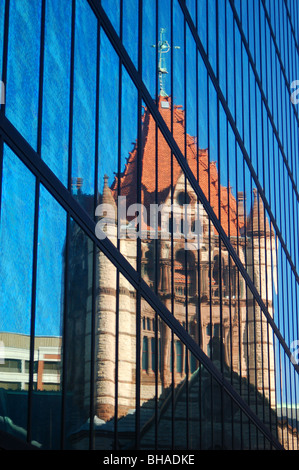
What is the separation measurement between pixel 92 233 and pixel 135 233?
2155 millimetres

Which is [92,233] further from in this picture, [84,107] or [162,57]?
[162,57]

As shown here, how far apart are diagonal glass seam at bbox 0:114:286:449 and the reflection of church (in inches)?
7.3

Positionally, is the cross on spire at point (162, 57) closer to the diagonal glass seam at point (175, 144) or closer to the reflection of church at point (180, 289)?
the reflection of church at point (180, 289)

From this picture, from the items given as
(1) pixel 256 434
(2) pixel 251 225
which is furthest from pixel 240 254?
(1) pixel 256 434

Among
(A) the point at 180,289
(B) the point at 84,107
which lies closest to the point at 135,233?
(B) the point at 84,107

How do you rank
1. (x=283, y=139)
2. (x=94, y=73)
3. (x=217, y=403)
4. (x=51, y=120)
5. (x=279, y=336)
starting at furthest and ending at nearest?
(x=283, y=139) < (x=279, y=336) < (x=217, y=403) < (x=94, y=73) < (x=51, y=120)

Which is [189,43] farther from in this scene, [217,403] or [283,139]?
[283,139]

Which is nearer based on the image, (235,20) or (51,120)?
(51,120)

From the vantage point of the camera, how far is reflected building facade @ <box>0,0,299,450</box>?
1144 centimetres

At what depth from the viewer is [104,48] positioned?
14836 mm

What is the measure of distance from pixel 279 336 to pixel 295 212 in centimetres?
901

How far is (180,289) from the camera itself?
1853cm

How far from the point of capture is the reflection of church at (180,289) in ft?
47.6

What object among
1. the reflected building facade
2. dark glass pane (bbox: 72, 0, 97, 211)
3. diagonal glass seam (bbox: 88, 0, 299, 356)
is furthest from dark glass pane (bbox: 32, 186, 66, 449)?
diagonal glass seam (bbox: 88, 0, 299, 356)
